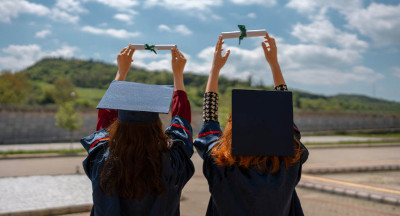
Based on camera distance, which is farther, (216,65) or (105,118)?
(105,118)

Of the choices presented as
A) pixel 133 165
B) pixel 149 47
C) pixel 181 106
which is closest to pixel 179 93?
pixel 181 106

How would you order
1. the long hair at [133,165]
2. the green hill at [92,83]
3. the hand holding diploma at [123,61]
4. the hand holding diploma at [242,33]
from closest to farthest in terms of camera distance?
the long hair at [133,165] < the hand holding diploma at [242,33] < the hand holding diploma at [123,61] < the green hill at [92,83]

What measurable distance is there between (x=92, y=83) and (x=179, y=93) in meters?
93.4

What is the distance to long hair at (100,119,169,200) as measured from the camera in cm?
196

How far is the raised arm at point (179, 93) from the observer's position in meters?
2.37

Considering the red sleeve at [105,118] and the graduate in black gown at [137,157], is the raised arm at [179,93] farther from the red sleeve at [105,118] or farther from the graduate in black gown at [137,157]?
the red sleeve at [105,118]

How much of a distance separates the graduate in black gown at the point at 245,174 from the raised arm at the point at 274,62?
1.06 feet

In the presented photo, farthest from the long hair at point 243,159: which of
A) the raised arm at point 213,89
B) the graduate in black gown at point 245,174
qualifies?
the raised arm at point 213,89

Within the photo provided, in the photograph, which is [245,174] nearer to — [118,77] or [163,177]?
[163,177]

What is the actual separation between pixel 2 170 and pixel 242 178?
41.8ft

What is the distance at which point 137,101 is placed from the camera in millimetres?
2104

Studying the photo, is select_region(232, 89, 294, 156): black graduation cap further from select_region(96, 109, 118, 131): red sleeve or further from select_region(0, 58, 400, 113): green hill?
select_region(0, 58, 400, 113): green hill

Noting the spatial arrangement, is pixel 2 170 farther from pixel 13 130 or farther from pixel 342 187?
pixel 13 130

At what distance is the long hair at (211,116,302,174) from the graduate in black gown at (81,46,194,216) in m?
0.23
